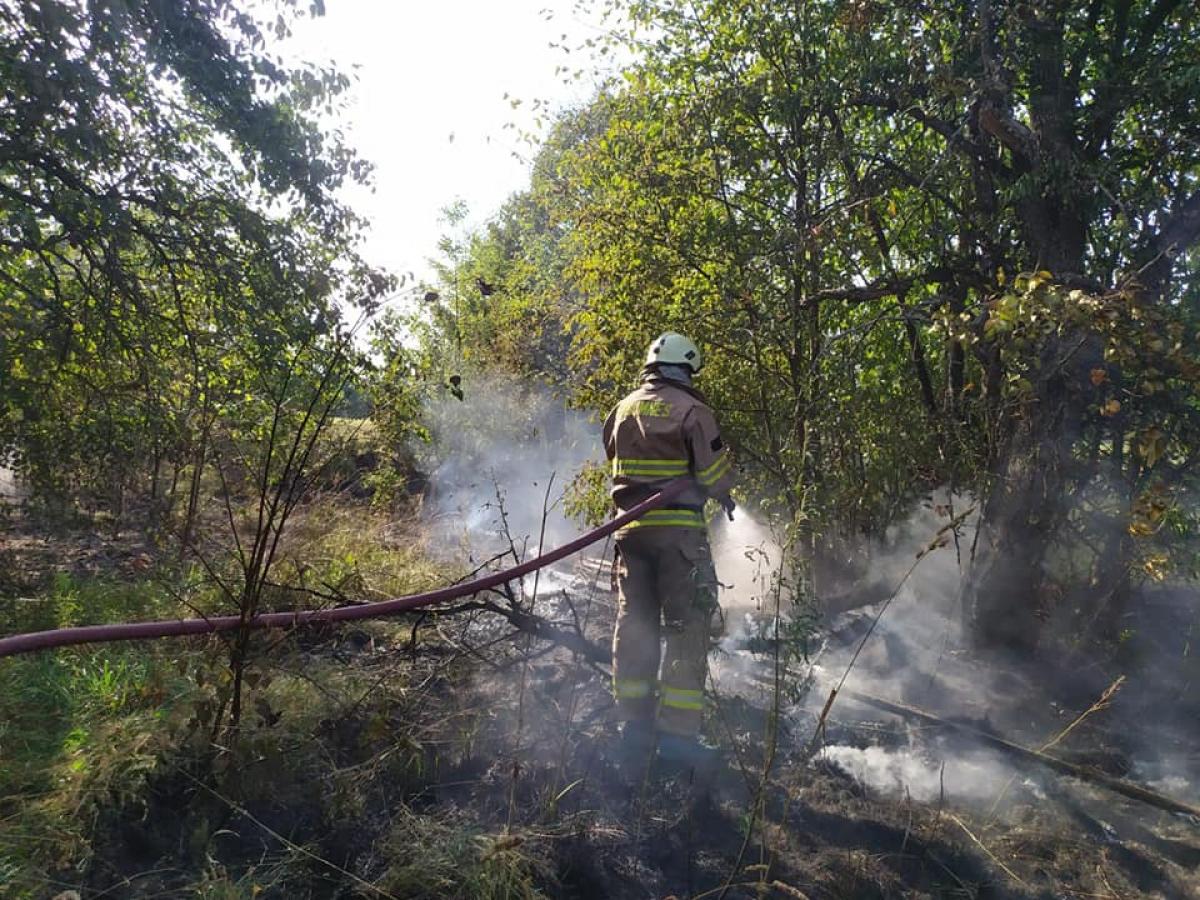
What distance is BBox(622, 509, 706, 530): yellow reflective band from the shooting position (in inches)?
156

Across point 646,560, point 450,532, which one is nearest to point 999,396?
point 646,560

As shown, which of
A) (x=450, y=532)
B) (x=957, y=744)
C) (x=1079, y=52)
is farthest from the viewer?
(x=450, y=532)

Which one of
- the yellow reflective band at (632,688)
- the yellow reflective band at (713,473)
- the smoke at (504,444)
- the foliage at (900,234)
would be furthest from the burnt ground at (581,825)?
the smoke at (504,444)

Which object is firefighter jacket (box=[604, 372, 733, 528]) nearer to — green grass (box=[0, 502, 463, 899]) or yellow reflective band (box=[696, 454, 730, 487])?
yellow reflective band (box=[696, 454, 730, 487])

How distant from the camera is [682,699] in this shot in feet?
12.3

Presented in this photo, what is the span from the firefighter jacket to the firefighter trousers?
106mm

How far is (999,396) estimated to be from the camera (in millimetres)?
5082

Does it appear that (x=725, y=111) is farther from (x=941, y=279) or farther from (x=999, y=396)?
(x=999, y=396)

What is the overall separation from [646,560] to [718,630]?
1.21 metres

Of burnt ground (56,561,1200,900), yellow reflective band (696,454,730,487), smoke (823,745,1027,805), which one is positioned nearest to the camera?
burnt ground (56,561,1200,900)

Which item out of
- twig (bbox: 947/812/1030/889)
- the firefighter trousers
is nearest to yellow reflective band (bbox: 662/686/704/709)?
the firefighter trousers

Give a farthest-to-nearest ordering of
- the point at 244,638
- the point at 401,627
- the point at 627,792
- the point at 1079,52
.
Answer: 1. the point at 401,627
2. the point at 1079,52
3. the point at 627,792
4. the point at 244,638

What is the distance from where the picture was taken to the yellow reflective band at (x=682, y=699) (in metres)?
3.74

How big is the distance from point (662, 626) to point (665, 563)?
1.03 feet
